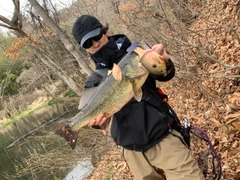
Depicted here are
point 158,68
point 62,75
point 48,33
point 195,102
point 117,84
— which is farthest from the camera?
point 48,33

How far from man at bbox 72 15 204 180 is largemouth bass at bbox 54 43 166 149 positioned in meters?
0.12

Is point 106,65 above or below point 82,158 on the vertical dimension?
above

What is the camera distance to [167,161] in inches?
104

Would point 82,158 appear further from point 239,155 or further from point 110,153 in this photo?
point 239,155

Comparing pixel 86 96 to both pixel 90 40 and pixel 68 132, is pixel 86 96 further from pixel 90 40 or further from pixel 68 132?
pixel 90 40

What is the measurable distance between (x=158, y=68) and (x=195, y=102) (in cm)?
396

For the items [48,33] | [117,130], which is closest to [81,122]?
[117,130]

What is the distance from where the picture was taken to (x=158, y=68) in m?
2.21

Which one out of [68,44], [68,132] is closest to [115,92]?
[68,132]

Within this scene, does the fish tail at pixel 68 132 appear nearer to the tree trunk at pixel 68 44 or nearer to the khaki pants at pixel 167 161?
the khaki pants at pixel 167 161

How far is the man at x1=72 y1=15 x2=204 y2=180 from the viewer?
2.61m

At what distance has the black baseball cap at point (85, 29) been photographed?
281cm

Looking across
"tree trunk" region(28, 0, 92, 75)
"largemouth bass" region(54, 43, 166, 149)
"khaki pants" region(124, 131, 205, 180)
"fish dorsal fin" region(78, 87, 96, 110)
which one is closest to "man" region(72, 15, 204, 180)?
"khaki pants" region(124, 131, 205, 180)

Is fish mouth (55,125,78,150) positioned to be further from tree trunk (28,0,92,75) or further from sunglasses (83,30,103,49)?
tree trunk (28,0,92,75)
